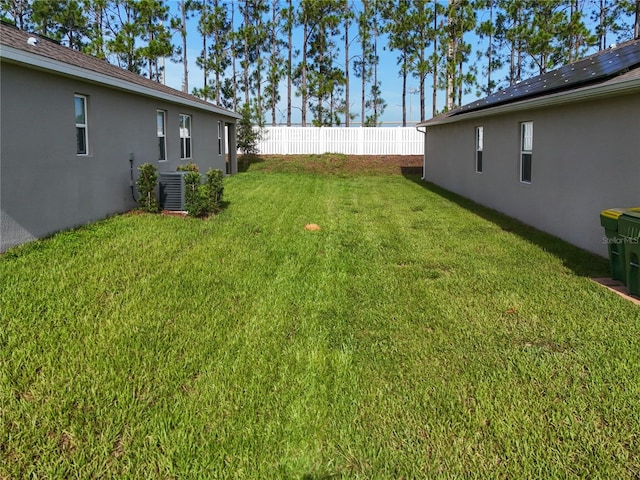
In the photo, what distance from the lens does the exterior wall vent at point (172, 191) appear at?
10.1 meters

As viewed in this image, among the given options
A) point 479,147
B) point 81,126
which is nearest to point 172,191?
point 81,126

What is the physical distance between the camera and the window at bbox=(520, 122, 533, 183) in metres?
9.83

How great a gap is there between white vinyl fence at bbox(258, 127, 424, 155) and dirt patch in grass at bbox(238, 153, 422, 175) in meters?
1.17

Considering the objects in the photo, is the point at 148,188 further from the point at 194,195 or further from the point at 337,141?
the point at 337,141

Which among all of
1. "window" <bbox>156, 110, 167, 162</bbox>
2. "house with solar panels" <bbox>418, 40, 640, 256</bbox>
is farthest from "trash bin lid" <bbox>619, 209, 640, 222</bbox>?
"window" <bbox>156, 110, 167, 162</bbox>

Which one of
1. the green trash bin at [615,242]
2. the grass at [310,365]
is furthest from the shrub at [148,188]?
the green trash bin at [615,242]

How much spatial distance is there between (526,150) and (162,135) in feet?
28.0

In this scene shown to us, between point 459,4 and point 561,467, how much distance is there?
33.6 m

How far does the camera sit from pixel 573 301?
504 cm

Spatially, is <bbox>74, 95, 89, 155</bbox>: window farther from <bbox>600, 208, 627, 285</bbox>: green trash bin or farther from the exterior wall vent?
<bbox>600, 208, 627, 285</bbox>: green trash bin

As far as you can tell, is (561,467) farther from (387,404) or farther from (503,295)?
(503,295)

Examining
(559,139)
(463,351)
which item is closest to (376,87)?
(559,139)

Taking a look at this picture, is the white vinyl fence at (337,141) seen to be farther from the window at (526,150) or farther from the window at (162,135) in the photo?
the window at (526,150)

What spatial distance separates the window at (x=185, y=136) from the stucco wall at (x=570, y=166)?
826 centimetres
